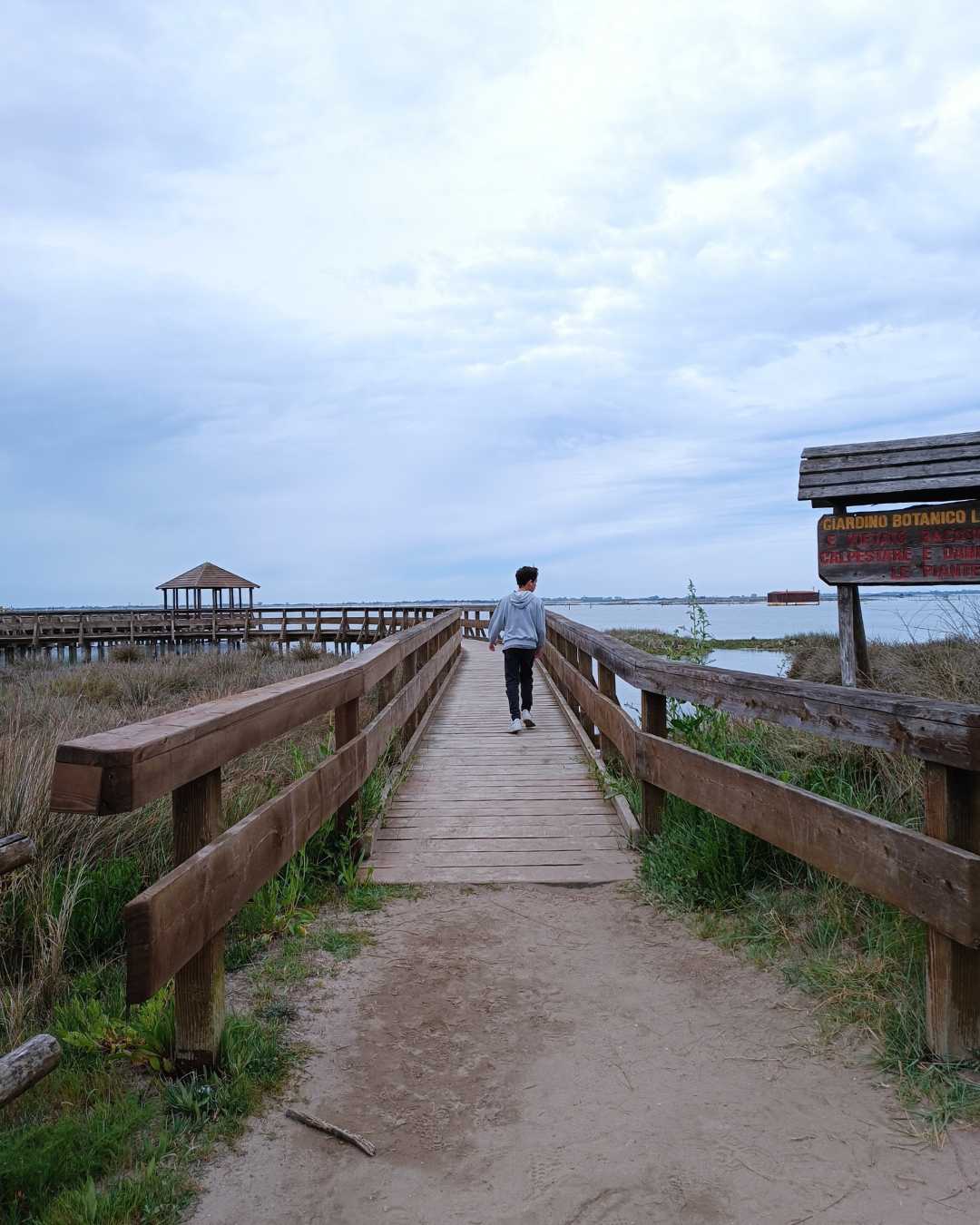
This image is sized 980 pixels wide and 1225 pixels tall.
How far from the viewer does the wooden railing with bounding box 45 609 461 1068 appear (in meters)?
2.02

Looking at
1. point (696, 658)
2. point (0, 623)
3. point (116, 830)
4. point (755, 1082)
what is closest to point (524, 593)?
point (696, 658)

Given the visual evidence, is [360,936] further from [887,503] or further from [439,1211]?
[887,503]

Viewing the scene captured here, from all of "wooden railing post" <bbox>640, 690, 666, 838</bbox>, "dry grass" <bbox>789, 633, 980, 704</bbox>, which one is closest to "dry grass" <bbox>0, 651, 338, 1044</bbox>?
"wooden railing post" <bbox>640, 690, 666, 838</bbox>

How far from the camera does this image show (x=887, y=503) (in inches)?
312

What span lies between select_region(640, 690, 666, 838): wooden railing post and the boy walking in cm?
395

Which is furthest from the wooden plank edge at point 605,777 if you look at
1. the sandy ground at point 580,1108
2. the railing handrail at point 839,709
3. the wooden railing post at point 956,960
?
the wooden railing post at point 956,960

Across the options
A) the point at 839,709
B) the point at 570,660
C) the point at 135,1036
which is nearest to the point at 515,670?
the point at 570,660

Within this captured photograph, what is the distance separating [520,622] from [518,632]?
12 centimetres

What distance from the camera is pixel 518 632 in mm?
8797

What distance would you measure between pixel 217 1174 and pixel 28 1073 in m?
0.51

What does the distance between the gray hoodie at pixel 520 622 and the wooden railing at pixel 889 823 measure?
4.72 meters

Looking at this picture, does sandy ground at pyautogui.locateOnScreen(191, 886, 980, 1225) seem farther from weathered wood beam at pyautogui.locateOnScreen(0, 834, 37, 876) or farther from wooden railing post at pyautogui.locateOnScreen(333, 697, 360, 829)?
wooden railing post at pyautogui.locateOnScreen(333, 697, 360, 829)

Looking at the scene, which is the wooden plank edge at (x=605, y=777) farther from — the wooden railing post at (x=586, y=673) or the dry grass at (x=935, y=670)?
the dry grass at (x=935, y=670)

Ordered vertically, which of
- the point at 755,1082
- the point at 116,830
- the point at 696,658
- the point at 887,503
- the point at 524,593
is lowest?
the point at 755,1082
